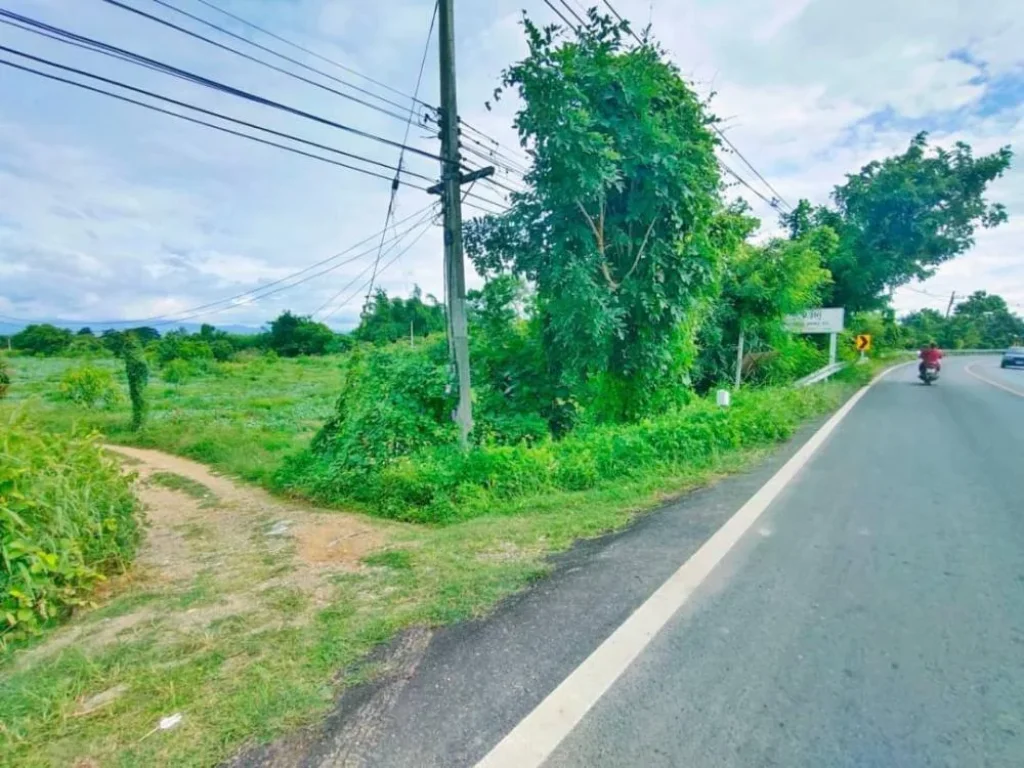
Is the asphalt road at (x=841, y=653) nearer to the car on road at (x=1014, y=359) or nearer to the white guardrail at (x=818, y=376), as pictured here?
the white guardrail at (x=818, y=376)

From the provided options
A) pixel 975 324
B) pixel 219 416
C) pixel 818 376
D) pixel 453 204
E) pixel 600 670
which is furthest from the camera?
pixel 975 324

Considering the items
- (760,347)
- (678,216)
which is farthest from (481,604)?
(760,347)

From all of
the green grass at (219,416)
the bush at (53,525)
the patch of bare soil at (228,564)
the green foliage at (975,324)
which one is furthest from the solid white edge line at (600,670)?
Answer: the green foliage at (975,324)

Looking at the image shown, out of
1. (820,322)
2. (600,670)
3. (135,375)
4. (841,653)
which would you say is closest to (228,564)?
(600,670)

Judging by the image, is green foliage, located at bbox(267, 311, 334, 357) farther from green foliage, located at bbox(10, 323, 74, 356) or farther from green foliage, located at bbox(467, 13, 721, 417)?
green foliage, located at bbox(467, 13, 721, 417)

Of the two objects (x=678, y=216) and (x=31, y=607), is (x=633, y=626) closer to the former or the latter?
(x=31, y=607)

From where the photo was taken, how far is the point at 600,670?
2229 millimetres

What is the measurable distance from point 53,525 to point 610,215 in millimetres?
7819

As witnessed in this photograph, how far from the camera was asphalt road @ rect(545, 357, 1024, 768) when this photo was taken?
1.82 m

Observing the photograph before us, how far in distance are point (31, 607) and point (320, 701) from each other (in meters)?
2.47

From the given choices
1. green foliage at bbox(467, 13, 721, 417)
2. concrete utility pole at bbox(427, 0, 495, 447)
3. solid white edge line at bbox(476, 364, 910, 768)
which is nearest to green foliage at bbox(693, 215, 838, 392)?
green foliage at bbox(467, 13, 721, 417)

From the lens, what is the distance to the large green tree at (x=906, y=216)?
18297 mm

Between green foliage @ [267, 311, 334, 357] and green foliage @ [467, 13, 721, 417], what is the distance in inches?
2190

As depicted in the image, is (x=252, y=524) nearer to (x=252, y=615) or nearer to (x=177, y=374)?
(x=252, y=615)
